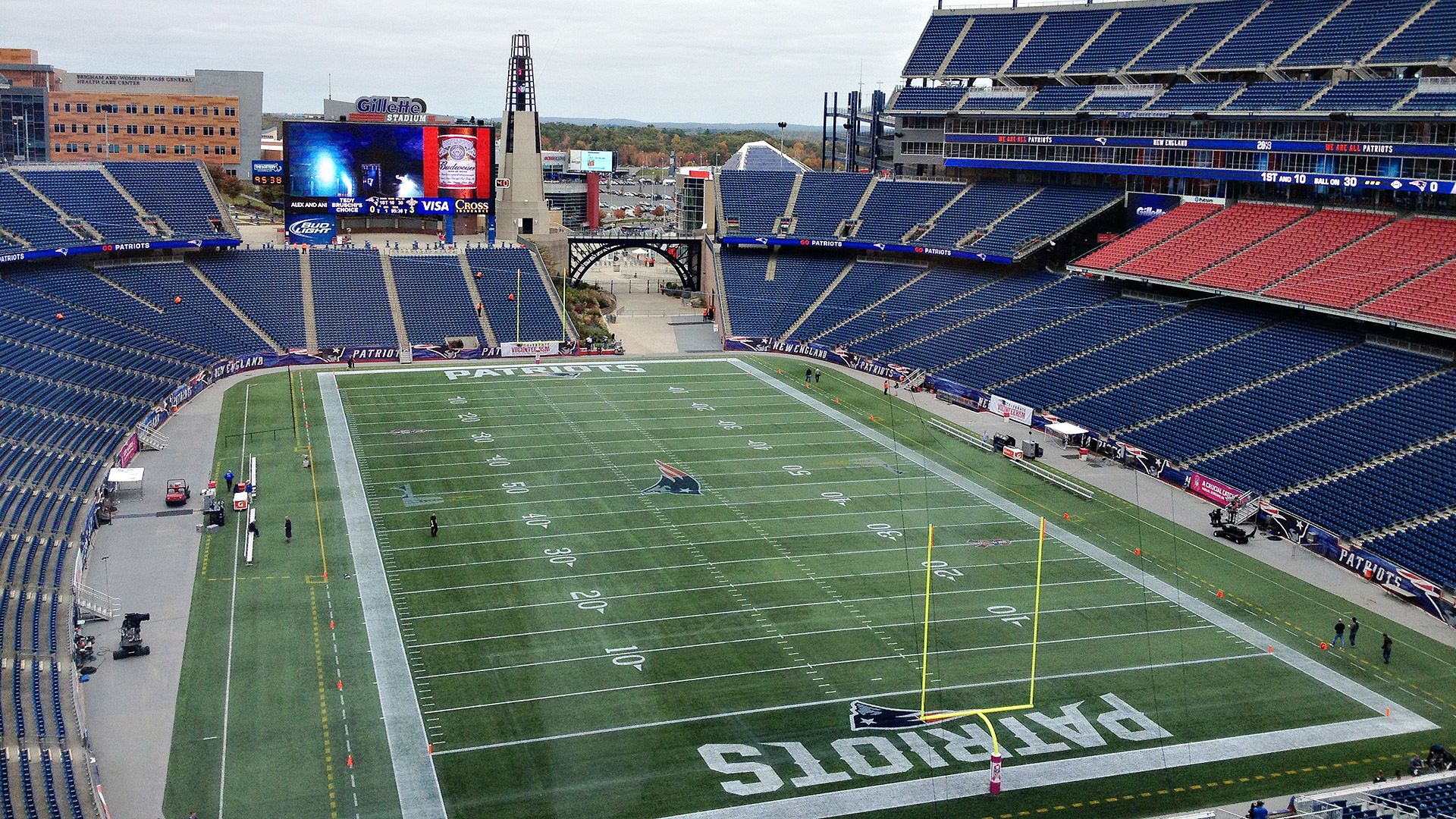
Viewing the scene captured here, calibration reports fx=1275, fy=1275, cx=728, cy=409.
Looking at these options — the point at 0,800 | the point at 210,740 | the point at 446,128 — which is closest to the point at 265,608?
the point at 210,740

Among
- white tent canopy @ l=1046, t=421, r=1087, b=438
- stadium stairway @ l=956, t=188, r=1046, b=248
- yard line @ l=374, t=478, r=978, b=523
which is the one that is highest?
stadium stairway @ l=956, t=188, r=1046, b=248

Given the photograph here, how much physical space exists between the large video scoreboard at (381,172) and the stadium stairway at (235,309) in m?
5.14

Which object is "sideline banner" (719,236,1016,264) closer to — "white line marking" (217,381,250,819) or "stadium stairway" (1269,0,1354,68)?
"stadium stairway" (1269,0,1354,68)

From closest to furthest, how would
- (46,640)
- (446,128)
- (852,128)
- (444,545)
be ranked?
(46,640) → (444,545) → (446,128) → (852,128)

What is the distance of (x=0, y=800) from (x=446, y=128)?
162ft

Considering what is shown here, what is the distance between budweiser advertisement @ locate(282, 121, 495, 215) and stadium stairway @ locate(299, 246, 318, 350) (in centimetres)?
261

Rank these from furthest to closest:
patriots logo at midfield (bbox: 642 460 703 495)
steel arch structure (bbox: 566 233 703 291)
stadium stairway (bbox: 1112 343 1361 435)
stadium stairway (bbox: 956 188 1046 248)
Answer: steel arch structure (bbox: 566 233 703 291)
stadium stairway (bbox: 956 188 1046 248)
stadium stairway (bbox: 1112 343 1361 435)
patriots logo at midfield (bbox: 642 460 703 495)

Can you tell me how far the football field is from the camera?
21797 mm

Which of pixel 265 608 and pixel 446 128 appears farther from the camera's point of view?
pixel 446 128

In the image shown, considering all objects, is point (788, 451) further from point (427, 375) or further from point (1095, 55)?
point (1095, 55)

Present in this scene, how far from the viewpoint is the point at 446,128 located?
64.1 meters

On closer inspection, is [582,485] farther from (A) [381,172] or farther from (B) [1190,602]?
(A) [381,172]

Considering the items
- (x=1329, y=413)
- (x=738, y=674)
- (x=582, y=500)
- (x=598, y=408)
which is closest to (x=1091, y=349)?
(x=1329, y=413)

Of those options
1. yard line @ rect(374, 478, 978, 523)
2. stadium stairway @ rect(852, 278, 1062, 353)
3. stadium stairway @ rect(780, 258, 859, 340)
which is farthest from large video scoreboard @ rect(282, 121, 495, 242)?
yard line @ rect(374, 478, 978, 523)
